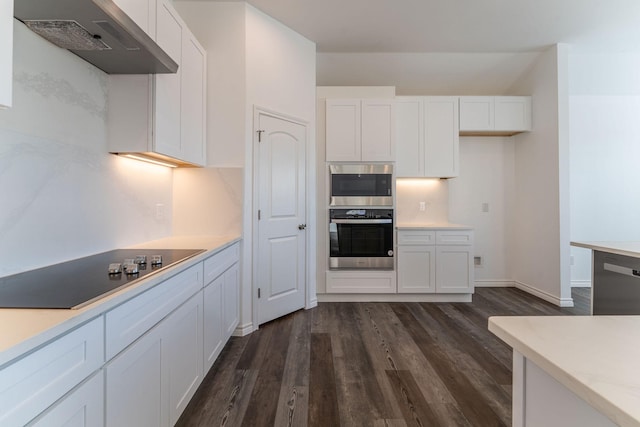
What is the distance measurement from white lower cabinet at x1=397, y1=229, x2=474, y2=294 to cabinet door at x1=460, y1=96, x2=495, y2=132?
1.37 meters

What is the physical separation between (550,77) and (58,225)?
4765mm

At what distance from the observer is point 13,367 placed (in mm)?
642

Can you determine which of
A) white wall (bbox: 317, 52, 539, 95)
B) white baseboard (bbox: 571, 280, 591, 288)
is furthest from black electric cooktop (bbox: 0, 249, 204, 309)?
white baseboard (bbox: 571, 280, 591, 288)

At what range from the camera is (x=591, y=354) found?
57cm

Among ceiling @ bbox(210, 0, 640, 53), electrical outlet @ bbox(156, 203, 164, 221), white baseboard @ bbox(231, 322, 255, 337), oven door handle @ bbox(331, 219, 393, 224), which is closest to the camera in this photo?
electrical outlet @ bbox(156, 203, 164, 221)

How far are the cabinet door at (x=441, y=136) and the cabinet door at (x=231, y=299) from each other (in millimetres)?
2612

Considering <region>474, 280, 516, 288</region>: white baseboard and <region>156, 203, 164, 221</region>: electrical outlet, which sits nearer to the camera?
<region>156, 203, 164, 221</region>: electrical outlet

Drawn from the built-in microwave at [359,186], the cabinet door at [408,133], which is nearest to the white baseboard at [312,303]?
the built-in microwave at [359,186]

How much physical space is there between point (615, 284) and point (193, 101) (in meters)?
3.24

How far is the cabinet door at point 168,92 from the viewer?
1830mm

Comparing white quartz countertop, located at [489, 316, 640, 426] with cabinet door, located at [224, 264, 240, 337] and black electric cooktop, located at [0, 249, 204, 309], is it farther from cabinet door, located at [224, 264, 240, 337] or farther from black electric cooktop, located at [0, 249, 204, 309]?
cabinet door, located at [224, 264, 240, 337]

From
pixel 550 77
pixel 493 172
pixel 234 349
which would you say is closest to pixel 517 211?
pixel 493 172

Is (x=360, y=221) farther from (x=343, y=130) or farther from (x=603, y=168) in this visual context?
(x=603, y=168)

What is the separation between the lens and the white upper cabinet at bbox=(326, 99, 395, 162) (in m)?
3.57
